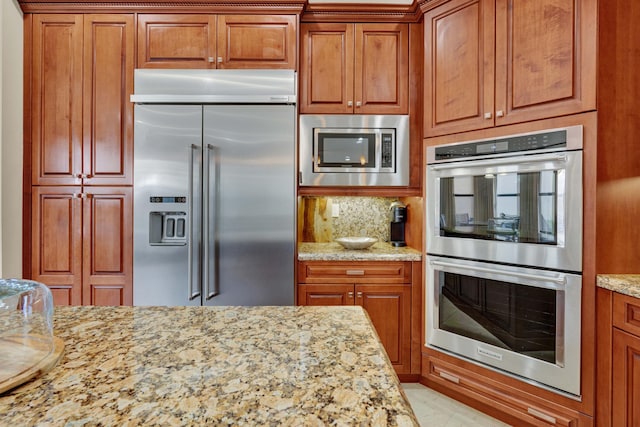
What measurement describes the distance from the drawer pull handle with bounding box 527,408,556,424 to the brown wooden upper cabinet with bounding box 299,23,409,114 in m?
2.00

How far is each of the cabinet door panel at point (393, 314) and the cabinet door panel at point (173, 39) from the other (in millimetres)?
1950

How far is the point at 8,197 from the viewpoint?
215 cm

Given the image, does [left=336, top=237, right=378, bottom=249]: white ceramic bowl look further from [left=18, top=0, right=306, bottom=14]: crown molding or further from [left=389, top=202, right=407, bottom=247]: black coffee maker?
[left=18, top=0, right=306, bottom=14]: crown molding

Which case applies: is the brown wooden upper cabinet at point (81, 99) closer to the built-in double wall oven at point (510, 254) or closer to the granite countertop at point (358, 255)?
the granite countertop at point (358, 255)

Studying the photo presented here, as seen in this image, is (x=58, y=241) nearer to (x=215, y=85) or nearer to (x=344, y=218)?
(x=215, y=85)

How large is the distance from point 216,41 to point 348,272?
72.9 inches

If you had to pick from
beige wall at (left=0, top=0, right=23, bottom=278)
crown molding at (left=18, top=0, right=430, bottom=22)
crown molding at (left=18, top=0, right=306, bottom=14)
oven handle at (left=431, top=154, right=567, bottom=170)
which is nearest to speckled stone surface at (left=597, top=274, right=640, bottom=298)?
oven handle at (left=431, top=154, right=567, bottom=170)

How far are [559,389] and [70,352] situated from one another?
2101 millimetres

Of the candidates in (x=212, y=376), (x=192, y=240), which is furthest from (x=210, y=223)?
(x=212, y=376)

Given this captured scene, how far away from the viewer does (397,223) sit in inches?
101

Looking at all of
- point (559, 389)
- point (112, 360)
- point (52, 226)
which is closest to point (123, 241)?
point (52, 226)

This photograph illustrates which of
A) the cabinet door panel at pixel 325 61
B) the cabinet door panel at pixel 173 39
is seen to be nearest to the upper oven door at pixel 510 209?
the cabinet door panel at pixel 325 61

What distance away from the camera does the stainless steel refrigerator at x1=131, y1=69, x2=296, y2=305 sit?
7.11ft

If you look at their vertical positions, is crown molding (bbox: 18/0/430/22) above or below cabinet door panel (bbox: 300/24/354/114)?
above
